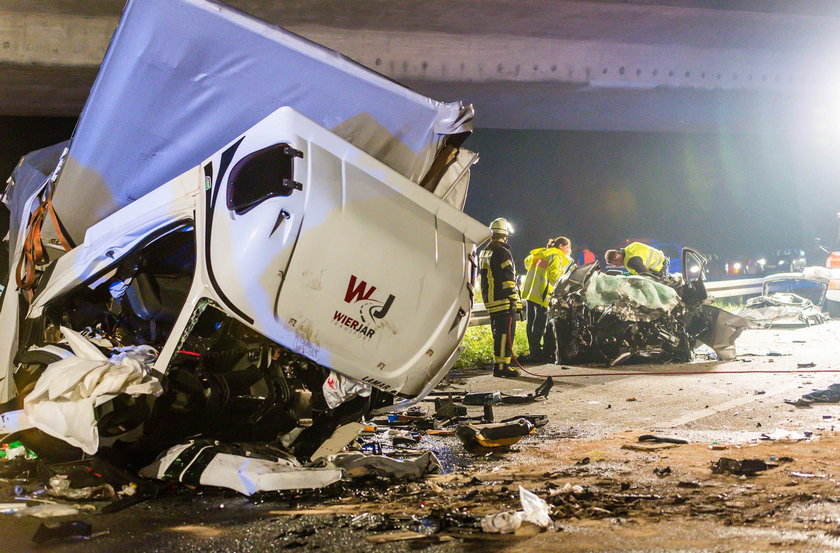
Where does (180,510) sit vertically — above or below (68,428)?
below

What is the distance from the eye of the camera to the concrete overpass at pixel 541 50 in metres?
9.66

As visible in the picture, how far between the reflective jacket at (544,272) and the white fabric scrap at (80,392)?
24.9 ft

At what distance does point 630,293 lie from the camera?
1022 cm

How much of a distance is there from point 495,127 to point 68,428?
1072 cm

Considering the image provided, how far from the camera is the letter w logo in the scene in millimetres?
4035

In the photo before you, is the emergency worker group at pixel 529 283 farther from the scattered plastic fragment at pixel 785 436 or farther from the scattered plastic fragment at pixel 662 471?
the scattered plastic fragment at pixel 662 471

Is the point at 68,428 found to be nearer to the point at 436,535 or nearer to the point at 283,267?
the point at 283,267

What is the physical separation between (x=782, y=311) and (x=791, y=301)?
0.35m

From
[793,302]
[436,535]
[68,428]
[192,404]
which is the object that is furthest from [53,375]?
[793,302]

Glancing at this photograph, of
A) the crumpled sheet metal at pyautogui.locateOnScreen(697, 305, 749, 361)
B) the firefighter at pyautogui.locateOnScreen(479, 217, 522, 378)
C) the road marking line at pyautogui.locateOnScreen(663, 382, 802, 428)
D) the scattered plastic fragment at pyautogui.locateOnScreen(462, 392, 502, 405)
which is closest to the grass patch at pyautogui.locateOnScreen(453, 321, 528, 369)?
the firefighter at pyautogui.locateOnScreen(479, 217, 522, 378)

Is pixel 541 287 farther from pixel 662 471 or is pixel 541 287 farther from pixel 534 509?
Answer: pixel 534 509

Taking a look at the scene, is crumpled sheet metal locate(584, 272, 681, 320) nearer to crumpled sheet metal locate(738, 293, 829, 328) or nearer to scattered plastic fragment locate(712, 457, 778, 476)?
crumpled sheet metal locate(738, 293, 829, 328)

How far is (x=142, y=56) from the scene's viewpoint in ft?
15.2

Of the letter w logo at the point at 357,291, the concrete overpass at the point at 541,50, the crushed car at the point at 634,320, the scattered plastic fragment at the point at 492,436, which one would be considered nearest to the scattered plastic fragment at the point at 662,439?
the scattered plastic fragment at the point at 492,436
